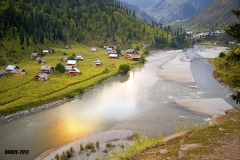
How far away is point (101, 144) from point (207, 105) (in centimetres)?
2607

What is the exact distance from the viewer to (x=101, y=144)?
104 ft

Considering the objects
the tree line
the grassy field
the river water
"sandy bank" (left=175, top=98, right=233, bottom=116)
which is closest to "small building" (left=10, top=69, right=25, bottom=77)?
the grassy field

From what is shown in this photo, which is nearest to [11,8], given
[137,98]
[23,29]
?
[23,29]

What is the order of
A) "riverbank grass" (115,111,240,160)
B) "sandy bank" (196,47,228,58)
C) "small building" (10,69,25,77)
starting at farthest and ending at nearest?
"sandy bank" (196,47,228,58), "small building" (10,69,25,77), "riverbank grass" (115,111,240,160)

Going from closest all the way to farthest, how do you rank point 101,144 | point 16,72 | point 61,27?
point 101,144, point 16,72, point 61,27

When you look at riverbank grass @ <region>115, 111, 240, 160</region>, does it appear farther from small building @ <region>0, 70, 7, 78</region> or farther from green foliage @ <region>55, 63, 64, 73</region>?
green foliage @ <region>55, 63, 64, 73</region>

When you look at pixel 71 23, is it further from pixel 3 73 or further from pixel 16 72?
pixel 3 73

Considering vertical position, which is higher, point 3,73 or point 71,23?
point 71,23

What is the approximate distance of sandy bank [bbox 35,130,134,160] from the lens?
28.6 m

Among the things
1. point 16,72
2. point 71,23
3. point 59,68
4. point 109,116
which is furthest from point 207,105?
point 71,23

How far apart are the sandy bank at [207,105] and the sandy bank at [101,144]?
16.9 meters

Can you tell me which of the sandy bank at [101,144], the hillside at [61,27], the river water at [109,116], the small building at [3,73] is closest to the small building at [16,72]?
the small building at [3,73]

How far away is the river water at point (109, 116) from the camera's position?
3445 cm

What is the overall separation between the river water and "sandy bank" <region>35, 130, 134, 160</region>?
4.97ft
